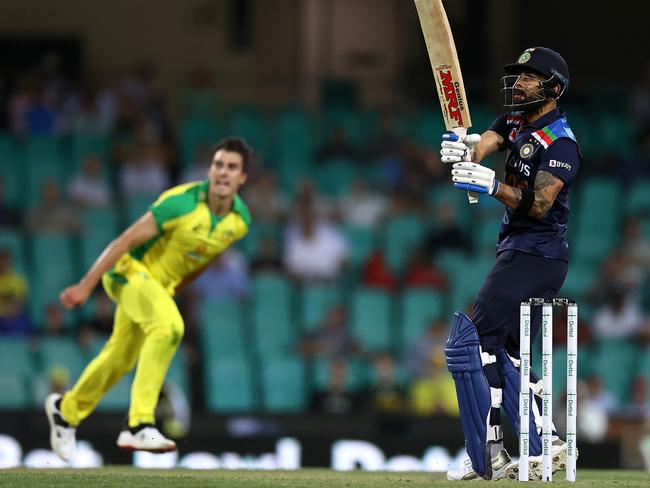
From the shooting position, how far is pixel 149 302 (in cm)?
700

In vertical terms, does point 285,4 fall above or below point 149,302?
above

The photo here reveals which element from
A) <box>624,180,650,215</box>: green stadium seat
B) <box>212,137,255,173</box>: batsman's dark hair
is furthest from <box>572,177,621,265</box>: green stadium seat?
<box>212,137,255,173</box>: batsman's dark hair

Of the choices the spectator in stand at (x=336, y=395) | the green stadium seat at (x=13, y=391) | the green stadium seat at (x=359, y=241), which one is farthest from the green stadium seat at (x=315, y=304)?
the green stadium seat at (x=13, y=391)

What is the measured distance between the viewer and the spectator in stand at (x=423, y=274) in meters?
12.2

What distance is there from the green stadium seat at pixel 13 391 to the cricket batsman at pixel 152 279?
3697mm

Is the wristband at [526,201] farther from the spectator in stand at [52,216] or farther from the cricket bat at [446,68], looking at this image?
the spectator in stand at [52,216]

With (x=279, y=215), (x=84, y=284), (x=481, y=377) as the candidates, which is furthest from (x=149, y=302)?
(x=279, y=215)

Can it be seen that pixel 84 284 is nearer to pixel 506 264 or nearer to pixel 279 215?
pixel 506 264

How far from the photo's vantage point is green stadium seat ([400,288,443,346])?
467 inches

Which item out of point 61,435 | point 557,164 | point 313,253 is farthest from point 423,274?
point 557,164

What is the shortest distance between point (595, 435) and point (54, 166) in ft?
18.3

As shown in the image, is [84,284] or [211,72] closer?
[84,284]

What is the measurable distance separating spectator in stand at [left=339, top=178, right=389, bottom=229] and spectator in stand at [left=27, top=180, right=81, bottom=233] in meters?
2.44

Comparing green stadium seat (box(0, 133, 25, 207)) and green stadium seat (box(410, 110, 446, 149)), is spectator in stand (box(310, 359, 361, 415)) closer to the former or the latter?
green stadium seat (box(410, 110, 446, 149))
